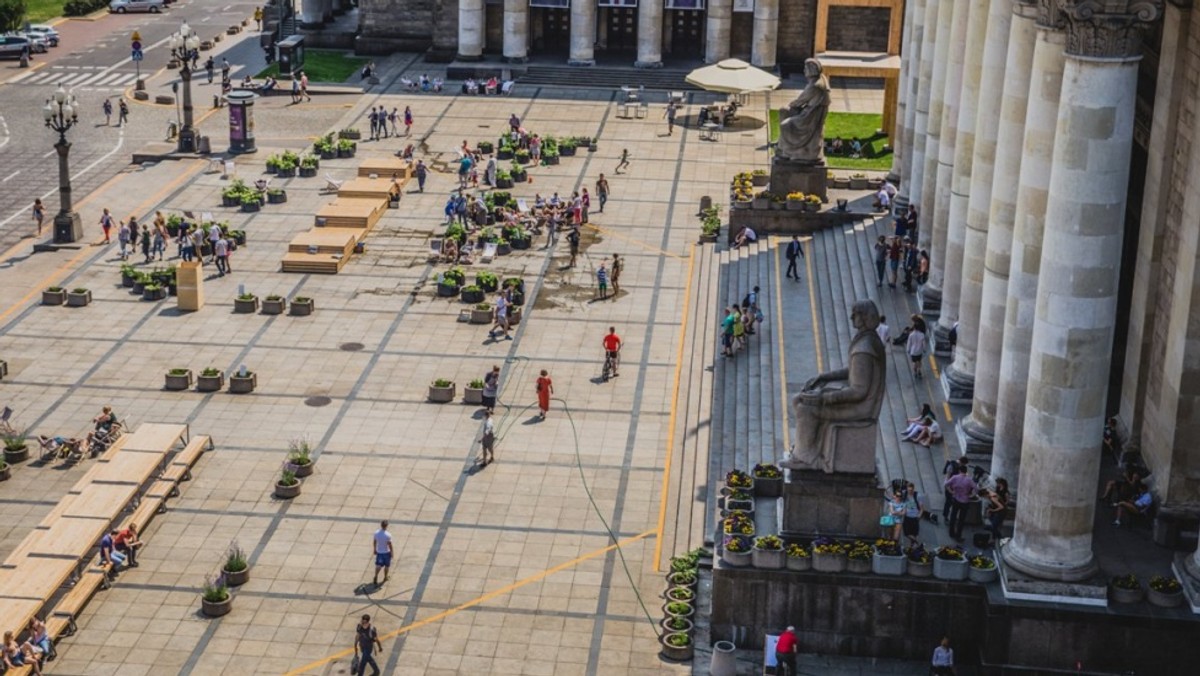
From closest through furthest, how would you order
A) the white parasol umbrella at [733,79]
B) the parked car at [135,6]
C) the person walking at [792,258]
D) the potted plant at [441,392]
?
the potted plant at [441,392] → the person walking at [792,258] → the white parasol umbrella at [733,79] → the parked car at [135,6]

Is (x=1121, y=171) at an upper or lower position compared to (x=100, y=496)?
upper

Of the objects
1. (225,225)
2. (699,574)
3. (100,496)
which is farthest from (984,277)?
(225,225)

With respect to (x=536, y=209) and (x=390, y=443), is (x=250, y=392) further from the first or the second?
(x=536, y=209)

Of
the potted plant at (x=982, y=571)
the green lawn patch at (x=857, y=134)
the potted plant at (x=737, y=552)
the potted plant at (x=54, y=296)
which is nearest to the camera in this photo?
the potted plant at (x=982, y=571)

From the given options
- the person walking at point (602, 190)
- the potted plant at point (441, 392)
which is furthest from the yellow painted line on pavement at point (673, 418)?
the potted plant at point (441, 392)

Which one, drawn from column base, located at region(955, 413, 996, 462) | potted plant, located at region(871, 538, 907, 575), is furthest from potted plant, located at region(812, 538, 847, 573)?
column base, located at region(955, 413, 996, 462)

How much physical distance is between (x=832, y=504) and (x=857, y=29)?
79618 mm

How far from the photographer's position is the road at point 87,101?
325 ft

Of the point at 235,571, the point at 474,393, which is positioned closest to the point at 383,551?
the point at 235,571

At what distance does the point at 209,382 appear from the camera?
69688 millimetres

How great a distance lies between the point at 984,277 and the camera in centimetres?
5612

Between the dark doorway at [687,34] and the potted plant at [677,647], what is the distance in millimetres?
82664

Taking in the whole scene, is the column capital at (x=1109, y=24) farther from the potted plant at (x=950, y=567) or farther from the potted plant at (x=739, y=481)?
the potted plant at (x=739, y=481)

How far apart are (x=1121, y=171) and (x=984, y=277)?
12344 millimetres
